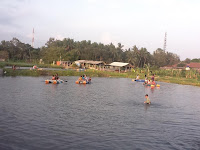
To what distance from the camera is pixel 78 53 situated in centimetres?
9244

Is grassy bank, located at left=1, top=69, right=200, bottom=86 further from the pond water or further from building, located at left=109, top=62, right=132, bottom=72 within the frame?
the pond water

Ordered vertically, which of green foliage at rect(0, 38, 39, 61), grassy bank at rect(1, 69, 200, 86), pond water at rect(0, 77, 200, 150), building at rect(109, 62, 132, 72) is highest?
green foliage at rect(0, 38, 39, 61)

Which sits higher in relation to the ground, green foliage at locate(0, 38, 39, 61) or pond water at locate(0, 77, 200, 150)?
green foliage at locate(0, 38, 39, 61)

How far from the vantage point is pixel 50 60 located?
8344 centimetres

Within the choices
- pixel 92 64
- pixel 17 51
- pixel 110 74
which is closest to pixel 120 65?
pixel 110 74

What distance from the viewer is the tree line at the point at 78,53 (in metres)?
83.9

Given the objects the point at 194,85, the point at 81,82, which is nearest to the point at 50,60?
the point at 81,82

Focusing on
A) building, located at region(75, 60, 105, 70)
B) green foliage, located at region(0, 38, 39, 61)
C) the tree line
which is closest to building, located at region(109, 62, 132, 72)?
building, located at region(75, 60, 105, 70)

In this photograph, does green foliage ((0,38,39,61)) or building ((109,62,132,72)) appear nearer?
building ((109,62,132,72))

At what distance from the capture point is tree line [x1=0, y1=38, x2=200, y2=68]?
275 ft

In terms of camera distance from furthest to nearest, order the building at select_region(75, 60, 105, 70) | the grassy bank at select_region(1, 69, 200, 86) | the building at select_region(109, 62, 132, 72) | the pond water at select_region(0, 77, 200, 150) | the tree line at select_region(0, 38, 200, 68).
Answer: the tree line at select_region(0, 38, 200, 68) → the building at select_region(75, 60, 105, 70) → the building at select_region(109, 62, 132, 72) → the grassy bank at select_region(1, 69, 200, 86) → the pond water at select_region(0, 77, 200, 150)

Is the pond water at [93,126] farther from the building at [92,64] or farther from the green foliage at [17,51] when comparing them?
the green foliage at [17,51]

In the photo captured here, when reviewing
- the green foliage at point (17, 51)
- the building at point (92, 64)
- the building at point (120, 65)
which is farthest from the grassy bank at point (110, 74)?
the green foliage at point (17, 51)

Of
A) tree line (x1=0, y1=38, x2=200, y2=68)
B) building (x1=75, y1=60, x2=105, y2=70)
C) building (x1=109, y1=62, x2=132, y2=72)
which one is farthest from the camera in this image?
tree line (x1=0, y1=38, x2=200, y2=68)
